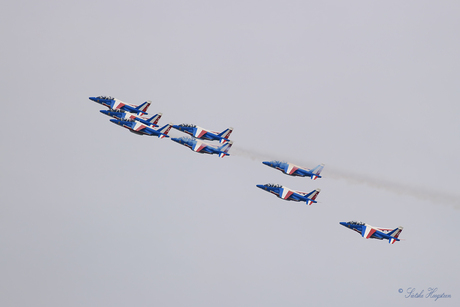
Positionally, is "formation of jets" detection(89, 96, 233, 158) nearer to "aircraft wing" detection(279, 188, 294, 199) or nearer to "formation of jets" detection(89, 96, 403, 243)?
"formation of jets" detection(89, 96, 403, 243)

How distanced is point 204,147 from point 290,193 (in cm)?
1917

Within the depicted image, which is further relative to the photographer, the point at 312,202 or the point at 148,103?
the point at 148,103

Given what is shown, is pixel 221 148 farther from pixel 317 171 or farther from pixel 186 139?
pixel 317 171

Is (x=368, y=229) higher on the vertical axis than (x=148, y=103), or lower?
lower

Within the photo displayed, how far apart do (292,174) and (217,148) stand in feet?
52.9

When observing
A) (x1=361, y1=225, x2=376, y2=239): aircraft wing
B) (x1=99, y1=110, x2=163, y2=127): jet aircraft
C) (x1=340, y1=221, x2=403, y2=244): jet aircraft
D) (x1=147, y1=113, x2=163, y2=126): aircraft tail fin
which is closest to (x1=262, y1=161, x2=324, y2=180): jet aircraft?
(x1=340, y1=221, x2=403, y2=244): jet aircraft

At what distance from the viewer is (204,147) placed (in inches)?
7397

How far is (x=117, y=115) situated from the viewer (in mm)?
194000

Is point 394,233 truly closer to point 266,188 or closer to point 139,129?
point 266,188

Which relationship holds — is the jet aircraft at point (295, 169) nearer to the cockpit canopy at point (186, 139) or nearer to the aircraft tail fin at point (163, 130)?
the cockpit canopy at point (186, 139)

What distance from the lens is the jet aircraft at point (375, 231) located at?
18612 cm

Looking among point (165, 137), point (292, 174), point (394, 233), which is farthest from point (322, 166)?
point (165, 137)

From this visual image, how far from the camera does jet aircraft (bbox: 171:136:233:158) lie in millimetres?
187750

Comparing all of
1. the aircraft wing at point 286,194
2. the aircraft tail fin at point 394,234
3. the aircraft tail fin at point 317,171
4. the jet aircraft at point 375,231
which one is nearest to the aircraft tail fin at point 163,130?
the aircraft wing at point 286,194
